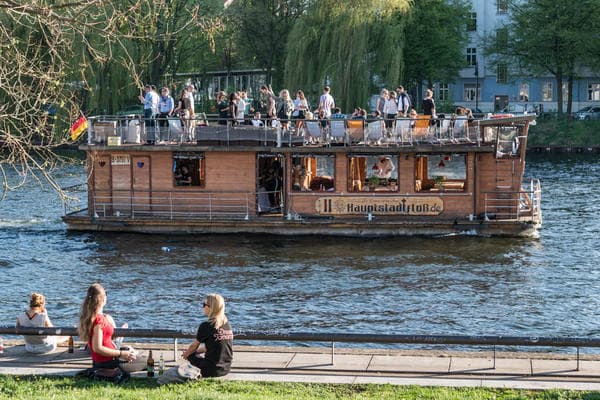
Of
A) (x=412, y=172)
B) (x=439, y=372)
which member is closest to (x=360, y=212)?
(x=412, y=172)

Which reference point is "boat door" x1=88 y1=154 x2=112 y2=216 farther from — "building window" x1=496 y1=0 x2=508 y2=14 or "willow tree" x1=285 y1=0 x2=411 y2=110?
"building window" x1=496 y1=0 x2=508 y2=14

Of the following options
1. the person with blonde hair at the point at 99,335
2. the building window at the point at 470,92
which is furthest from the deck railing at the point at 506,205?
the building window at the point at 470,92

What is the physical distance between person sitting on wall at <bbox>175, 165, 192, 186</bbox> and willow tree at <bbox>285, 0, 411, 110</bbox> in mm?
30489

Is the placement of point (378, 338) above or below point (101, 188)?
below

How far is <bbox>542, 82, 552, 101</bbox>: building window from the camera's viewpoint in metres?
100

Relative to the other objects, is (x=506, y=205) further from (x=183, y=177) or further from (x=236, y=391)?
(x=236, y=391)

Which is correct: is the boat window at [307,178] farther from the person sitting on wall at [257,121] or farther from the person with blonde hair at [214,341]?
the person with blonde hair at [214,341]

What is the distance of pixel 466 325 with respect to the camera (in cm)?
2478

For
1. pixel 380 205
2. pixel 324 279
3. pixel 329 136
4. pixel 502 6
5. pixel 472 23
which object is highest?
pixel 502 6

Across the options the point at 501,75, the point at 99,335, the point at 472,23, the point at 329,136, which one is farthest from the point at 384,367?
the point at 501,75

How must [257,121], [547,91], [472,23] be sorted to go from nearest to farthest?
[257,121] < [472,23] < [547,91]

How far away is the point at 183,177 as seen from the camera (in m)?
37.4

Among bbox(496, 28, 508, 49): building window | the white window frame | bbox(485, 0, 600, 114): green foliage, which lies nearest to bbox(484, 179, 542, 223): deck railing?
bbox(485, 0, 600, 114): green foliage

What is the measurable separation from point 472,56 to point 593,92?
11.9 m
